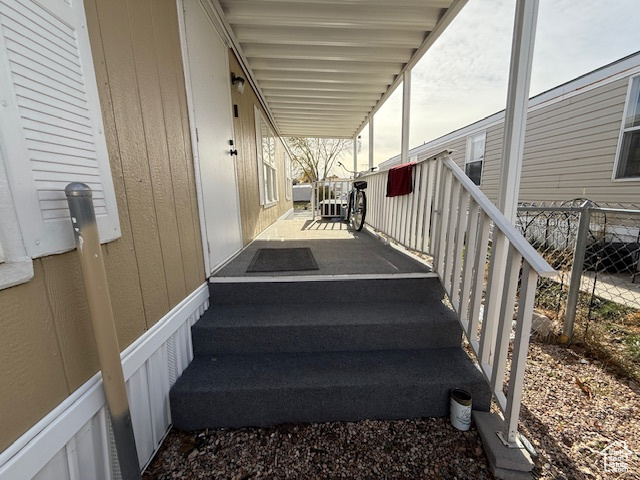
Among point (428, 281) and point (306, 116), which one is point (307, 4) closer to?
point (428, 281)

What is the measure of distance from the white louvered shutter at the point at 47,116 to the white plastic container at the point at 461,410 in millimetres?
1965

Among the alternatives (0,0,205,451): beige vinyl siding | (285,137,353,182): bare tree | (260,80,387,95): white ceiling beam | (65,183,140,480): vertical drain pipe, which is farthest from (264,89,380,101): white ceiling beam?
(285,137,353,182): bare tree

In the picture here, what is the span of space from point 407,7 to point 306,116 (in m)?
3.50

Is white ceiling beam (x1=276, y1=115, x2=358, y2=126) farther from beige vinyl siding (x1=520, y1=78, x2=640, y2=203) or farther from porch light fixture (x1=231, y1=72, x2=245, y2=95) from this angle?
beige vinyl siding (x1=520, y1=78, x2=640, y2=203)

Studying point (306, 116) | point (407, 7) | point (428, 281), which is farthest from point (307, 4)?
point (306, 116)

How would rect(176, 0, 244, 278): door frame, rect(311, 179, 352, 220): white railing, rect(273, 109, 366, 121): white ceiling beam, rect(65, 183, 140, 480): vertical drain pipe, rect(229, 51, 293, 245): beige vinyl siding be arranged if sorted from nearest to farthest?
rect(65, 183, 140, 480): vertical drain pipe, rect(176, 0, 244, 278): door frame, rect(229, 51, 293, 245): beige vinyl siding, rect(273, 109, 366, 121): white ceiling beam, rect(311, 179, 352, 220): white railing

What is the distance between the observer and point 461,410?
1.42 m

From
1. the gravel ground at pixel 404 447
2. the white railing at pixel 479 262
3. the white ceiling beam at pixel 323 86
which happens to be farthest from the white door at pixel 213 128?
the white railing at pixel 479 262

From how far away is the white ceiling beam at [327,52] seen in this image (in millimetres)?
2920

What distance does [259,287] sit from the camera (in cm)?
198

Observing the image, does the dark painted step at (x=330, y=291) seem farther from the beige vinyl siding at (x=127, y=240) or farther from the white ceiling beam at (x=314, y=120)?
the white ceiling beam at (x=314, y=120)

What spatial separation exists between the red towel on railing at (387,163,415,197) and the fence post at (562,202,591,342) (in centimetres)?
141

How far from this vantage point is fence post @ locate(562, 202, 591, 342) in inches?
83.5

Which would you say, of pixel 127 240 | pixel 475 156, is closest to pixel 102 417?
pixel 127 240
